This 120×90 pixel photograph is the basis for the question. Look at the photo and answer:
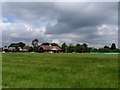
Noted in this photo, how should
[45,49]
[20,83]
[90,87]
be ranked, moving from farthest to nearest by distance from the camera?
1. [45,49]
2. [20,83]
3. [90,87]

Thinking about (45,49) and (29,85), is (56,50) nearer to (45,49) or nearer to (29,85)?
(45,49)

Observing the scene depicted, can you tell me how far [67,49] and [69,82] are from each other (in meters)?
184

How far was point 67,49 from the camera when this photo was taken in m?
199

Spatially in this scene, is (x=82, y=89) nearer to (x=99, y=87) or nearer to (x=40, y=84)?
(x=99, y=87)

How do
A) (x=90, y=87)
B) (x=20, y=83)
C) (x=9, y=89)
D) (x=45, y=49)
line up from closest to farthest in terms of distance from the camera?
1. (x=9, y=89)
2. (x=90, y=87)
3. (x=20, y=83)
4. (x=45, y=49)

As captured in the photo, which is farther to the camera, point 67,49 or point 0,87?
point 67,49

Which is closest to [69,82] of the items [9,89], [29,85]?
[29,85]

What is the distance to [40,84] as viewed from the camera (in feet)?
46.2

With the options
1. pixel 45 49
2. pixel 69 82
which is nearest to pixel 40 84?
pixel 69 82

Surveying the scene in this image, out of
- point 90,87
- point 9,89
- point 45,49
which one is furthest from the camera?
point 45,49

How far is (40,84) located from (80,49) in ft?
606

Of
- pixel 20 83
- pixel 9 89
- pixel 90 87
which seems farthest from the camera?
pixel 20 83

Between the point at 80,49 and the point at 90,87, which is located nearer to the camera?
the point at 90,87

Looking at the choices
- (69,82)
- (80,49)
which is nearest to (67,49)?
(80,49)
